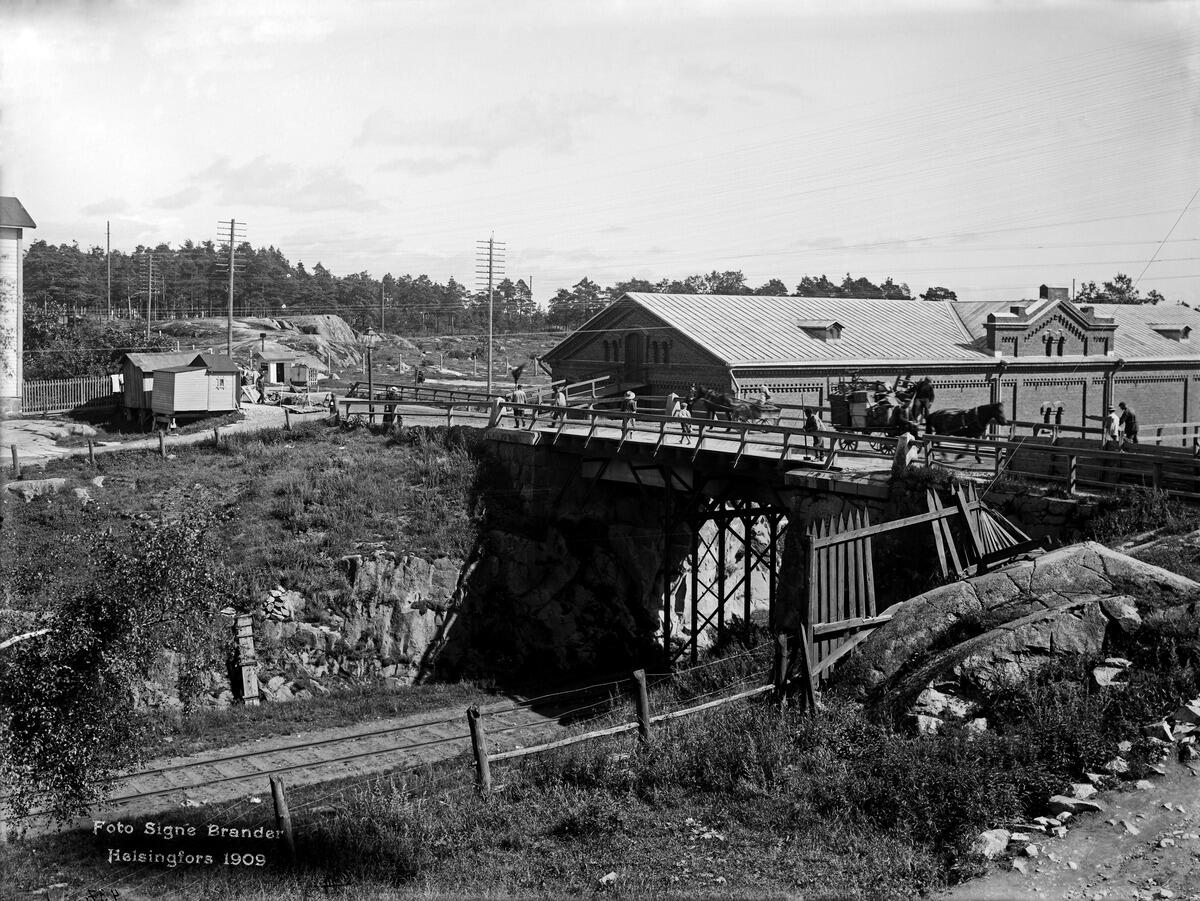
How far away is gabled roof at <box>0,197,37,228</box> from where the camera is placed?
3975 centimetres

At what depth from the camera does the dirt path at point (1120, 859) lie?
7906mm

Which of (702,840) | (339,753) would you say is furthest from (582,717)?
(702,840)

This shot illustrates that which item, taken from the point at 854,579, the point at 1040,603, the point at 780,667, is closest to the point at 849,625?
the point at 780,667

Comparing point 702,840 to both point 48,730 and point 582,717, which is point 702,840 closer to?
point 48,730

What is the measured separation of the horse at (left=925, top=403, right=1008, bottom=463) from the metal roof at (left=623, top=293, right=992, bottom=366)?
925 centimetres

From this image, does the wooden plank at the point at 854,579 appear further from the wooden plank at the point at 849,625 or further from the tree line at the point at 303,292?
the tree line at the point at 303,292

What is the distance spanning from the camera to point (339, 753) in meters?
21.6

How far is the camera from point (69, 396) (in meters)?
44.3

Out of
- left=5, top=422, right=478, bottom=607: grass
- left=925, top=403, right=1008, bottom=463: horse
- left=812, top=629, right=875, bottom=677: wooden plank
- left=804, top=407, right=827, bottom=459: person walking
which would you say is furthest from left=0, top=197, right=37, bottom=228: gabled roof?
left=812, top=629, right=875, bottom=677: wooden plank

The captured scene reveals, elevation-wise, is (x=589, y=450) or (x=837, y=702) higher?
(x=589, y=450)

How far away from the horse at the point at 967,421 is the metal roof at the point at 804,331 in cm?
925

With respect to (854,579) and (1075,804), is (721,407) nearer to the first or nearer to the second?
(854,579)

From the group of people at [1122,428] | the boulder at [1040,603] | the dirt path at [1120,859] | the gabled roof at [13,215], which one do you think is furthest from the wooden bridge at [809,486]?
the gabled roof at [13,215]

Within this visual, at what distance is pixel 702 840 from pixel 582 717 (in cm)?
1493
